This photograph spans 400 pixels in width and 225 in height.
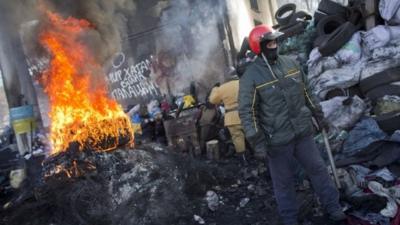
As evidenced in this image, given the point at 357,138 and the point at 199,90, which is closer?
the point at 357,138

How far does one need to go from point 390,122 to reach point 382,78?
1.32 metres

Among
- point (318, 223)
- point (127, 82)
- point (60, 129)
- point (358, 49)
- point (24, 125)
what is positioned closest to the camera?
point (318, 223)

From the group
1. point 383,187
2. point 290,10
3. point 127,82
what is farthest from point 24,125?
point 383,187

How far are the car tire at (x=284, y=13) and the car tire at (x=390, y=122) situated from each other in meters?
6.00

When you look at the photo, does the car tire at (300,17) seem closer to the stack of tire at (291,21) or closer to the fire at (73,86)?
the stack of tire at (291,21)

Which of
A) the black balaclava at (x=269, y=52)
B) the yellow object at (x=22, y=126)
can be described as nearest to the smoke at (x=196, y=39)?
the yellow object at (x=22, y=126)

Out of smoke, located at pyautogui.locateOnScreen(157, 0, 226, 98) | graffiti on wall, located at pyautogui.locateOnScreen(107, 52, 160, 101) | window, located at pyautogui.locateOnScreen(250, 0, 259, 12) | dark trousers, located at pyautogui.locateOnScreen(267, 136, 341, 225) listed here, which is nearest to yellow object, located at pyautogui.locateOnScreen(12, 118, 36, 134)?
graffiti on wall, located at pyautogui.locateOnScreen(107, 52, 160, 101)

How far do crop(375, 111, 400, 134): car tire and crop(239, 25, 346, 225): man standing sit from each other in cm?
228

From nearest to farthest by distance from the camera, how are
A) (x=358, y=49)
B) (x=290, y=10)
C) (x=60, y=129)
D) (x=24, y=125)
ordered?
(x=60, y=129)
(x=358, y=49)
(x=24, y=125)
(x=290, y=10)

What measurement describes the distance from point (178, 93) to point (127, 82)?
7.29 feet

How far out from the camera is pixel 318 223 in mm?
4539

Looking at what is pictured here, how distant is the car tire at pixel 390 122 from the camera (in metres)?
5.92

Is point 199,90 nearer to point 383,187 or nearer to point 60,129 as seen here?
point 60,129

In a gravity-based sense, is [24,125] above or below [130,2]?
below
